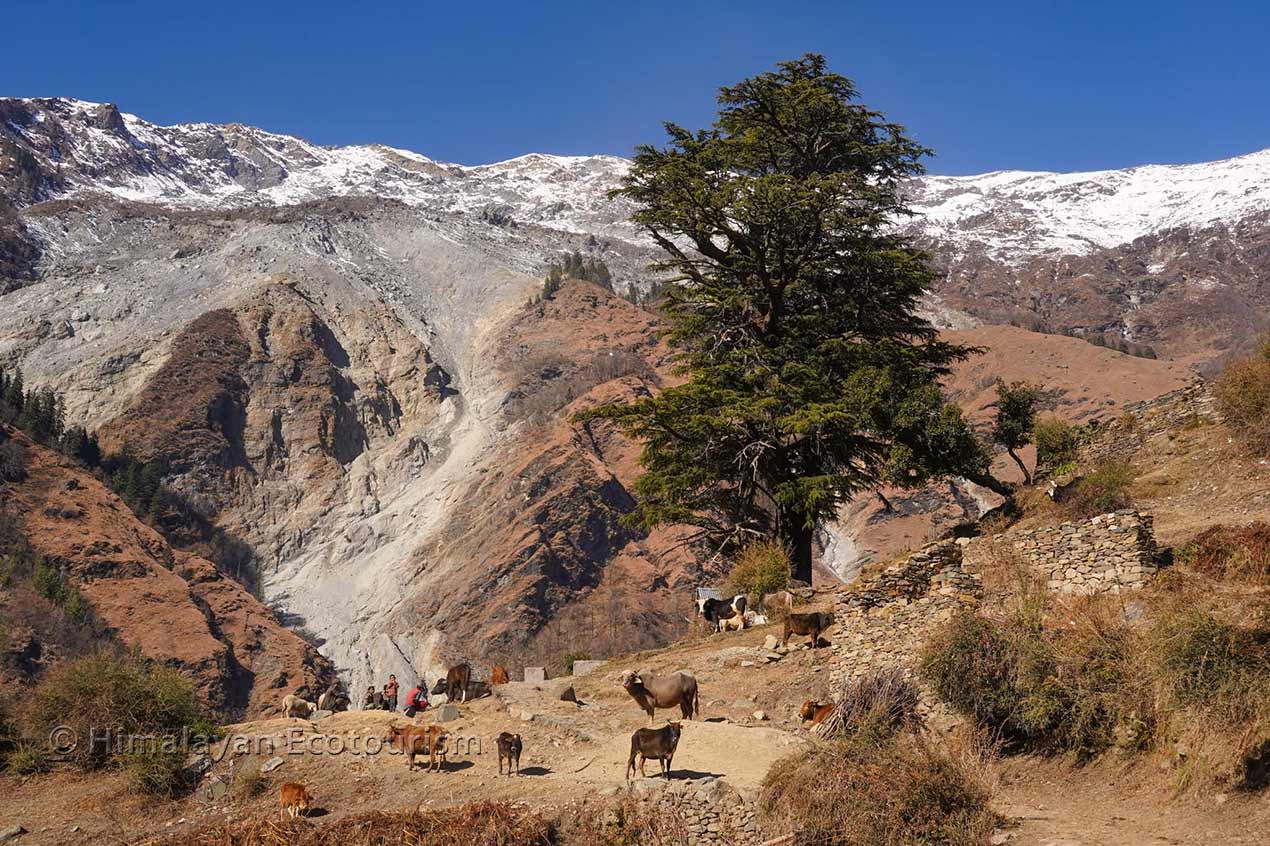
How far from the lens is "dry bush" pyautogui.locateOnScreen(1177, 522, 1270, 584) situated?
13.0 meters

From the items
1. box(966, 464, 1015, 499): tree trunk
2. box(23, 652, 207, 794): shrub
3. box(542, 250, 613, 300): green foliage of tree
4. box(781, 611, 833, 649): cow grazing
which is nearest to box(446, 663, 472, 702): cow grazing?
box(23, 652, 207, 794): shrub

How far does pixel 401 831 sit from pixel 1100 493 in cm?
1419

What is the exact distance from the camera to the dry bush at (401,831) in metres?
10.9

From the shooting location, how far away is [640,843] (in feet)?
35.0

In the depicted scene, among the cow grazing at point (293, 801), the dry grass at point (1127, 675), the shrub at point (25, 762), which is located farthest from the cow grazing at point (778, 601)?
the shrub at point (25, 762)

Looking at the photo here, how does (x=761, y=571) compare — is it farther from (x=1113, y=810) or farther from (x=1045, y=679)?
(x=1113, y=810)

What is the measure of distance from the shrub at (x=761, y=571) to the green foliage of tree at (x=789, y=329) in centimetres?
108

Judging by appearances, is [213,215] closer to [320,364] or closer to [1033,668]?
[320,364]

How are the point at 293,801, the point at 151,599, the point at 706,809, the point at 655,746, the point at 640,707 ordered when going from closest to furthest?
the point at 706,809, the point at 655,746, the point at 293,801, the point at 640,707, the point at 151,599

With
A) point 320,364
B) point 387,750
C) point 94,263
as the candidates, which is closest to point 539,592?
point 320,364

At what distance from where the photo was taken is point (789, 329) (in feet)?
77.5

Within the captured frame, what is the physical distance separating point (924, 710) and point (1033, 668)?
1.51m

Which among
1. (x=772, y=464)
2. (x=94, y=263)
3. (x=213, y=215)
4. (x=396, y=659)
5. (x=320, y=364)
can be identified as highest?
(x=213, y=215)

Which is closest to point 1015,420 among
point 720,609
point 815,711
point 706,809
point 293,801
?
point 720,609
